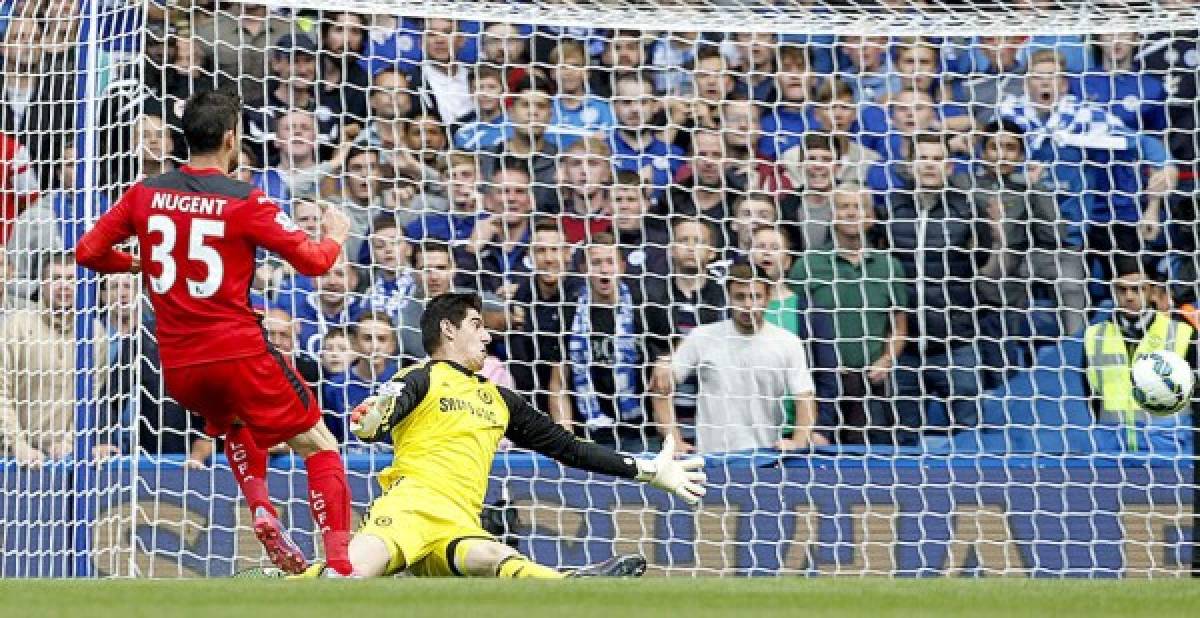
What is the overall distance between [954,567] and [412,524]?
137 inches

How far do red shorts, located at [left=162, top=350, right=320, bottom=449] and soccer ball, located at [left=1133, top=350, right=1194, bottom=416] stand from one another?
3475mm

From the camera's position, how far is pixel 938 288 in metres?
11.1

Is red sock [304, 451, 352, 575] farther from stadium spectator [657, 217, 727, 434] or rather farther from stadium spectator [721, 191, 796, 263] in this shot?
stadium spectator [721, 191, 796, 263]

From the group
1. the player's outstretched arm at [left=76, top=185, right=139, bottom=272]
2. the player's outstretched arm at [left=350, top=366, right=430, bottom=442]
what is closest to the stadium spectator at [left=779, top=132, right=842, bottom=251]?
the player's outstretched arm at [left=350, top=366, right=430, bottom=442]

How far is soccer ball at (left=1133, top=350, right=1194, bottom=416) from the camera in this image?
8688 millimetres

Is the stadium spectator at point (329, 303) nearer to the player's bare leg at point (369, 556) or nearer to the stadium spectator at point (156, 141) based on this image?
the stadium spectator at point (156, 141)

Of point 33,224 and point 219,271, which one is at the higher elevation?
point 33,224

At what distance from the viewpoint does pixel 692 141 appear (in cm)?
1136

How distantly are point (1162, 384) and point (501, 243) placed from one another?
3638mm

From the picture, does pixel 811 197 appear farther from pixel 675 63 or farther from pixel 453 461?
pixel 453 461

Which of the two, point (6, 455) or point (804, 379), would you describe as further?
point (804, 379)

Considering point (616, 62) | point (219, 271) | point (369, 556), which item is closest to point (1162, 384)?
point (369, 556)

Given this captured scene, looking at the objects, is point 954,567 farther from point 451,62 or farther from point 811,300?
point 451,62

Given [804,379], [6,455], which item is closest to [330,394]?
[6,455]
